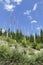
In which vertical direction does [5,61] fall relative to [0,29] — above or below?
below

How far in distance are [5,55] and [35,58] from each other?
7.63ft

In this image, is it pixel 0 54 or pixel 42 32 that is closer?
pixel 0 54

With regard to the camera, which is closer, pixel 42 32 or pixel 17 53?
pixel 17 53

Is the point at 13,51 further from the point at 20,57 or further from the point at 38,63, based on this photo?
the point at 38,63

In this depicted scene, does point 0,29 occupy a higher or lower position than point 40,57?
higher

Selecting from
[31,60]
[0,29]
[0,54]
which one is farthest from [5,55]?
[0,29]

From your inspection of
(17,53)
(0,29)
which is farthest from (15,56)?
(0,29)

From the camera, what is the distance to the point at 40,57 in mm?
17562

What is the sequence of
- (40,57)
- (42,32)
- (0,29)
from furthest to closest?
(42,32) → (0,29) → (40,57)

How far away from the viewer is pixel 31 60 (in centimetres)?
1670

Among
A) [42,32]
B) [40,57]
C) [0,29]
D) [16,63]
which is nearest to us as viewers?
[16,63]

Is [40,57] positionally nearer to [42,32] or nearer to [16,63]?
[16,63]

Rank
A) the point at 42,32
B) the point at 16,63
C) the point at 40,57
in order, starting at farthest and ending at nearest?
the point at 42,32, the point at 40,57, the point at 16,63

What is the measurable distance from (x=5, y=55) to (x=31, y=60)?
2.03 metres
